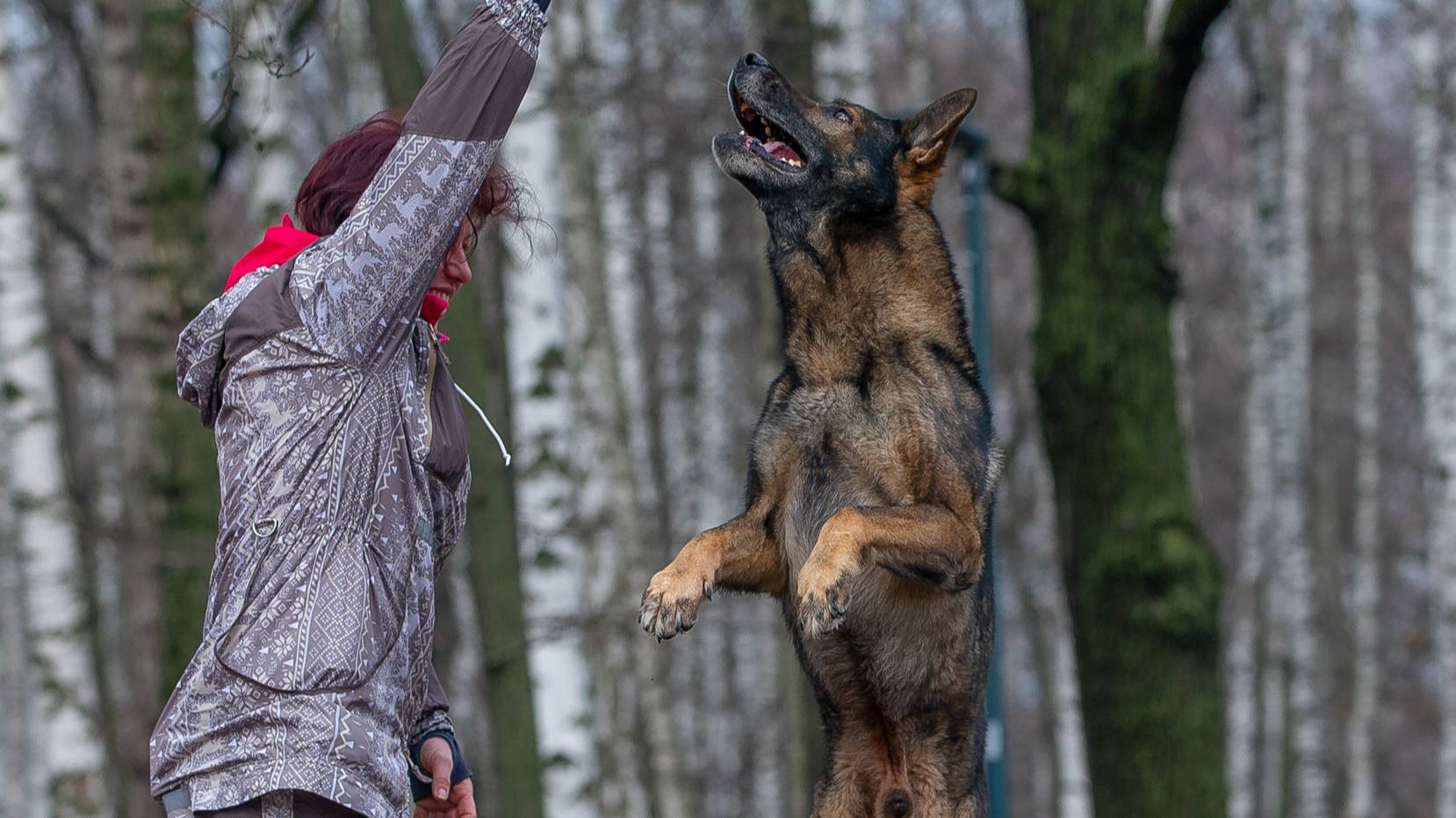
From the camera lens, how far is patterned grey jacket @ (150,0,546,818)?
3191mm

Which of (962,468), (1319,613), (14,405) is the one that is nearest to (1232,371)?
(1319,613)

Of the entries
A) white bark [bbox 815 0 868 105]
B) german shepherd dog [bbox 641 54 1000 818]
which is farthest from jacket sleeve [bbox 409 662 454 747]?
white bark [bbox 815 0 868 105]

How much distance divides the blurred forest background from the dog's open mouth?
65cm

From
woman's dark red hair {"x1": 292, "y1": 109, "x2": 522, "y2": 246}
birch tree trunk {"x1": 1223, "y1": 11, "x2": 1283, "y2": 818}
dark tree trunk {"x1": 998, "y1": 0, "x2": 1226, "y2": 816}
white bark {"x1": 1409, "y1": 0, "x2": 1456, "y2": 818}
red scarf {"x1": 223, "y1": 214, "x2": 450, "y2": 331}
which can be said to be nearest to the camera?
red scarf {"x1": 223, "y1": 214, "x2": 450, "y2": 331}

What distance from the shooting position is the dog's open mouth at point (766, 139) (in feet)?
13.5

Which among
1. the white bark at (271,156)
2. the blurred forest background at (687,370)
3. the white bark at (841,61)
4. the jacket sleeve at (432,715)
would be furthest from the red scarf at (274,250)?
the white bark at (841,61)

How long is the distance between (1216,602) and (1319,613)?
13.5 metres

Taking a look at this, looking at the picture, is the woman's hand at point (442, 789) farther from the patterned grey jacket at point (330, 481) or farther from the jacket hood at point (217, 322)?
the jacket hood at point (217, 322)

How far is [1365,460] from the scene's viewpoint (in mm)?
19047

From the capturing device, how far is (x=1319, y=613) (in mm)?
19859

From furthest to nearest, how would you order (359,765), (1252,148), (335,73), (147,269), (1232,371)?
(1232,371) < (335,73) < (1252,148) < (147,269) < (359,765)

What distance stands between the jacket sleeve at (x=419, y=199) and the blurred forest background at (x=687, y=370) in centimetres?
84

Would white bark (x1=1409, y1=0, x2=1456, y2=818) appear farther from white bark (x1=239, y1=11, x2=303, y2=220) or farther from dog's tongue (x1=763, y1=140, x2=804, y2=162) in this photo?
dog's tongue (x1=763, y1=140, x2=804, y2=162)

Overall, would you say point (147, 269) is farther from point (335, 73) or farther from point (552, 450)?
point (335, 73)
